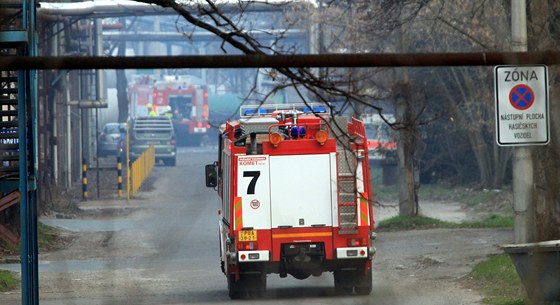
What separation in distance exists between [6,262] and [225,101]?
181 feet

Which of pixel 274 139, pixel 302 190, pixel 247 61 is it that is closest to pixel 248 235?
pixel 302 190

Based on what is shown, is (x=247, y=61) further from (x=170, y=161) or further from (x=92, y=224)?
(x=170, y=161)

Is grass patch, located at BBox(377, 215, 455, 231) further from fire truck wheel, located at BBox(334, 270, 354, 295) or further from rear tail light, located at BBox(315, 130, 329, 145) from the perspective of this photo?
rear tail light, located at BBox(315, 130, 329, 145)

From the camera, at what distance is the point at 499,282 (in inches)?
655

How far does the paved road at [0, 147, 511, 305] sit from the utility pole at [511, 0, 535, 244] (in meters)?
1.93

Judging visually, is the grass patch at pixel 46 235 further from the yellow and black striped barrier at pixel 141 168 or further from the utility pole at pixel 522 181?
the utility pole at pixel 522 181

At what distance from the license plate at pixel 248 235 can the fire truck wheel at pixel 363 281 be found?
1804 millimetres

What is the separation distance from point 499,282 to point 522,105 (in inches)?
242

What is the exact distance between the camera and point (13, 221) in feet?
81.4

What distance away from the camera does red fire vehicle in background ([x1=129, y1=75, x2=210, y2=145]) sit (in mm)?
68438

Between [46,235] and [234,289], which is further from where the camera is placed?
[46,235]

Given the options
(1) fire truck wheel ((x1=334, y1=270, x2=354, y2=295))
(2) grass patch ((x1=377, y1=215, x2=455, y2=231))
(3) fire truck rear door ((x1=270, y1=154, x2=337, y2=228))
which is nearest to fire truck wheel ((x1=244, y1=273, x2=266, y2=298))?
(3) fire truck rear door ((x1=270, y1=154, x2=337, y2=228))

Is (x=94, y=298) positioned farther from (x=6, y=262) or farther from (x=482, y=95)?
(x=482, y=95)

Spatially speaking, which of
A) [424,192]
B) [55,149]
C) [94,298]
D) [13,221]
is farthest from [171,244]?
[424,192]
